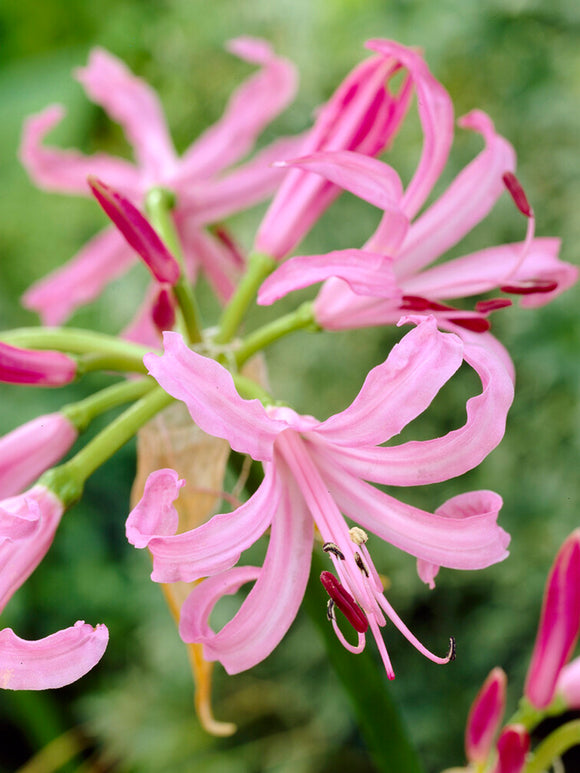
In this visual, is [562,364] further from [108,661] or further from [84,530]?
[108,661]

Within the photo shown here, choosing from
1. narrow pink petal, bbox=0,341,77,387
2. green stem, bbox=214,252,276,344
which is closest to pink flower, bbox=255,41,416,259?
green stem, bbox=214,252,276,344

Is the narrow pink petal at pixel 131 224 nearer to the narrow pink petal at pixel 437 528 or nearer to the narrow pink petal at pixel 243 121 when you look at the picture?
the narrow pink petal at pixel 437 528

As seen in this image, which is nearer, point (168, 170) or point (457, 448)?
point (457, 448)

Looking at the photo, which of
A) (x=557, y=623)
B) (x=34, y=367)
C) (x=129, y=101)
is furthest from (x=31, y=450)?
(x=129, y=101)

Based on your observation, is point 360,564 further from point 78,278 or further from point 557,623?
point 78,278

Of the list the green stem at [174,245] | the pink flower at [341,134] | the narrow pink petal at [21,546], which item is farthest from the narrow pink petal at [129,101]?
the narrow pink petal at [21,546]

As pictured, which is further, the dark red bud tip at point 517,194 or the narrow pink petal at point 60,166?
the narrow pink petal at point 60,166

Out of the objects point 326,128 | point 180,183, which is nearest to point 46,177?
point 180,183

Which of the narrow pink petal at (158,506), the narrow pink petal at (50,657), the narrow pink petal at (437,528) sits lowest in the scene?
the narrow pink petal at (50,657)
